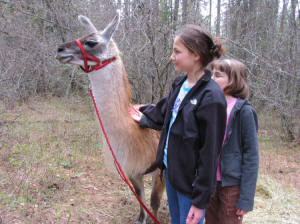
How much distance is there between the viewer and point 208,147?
58.2 inches

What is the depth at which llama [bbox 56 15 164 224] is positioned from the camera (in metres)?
2.29

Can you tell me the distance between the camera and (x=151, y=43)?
512 centimetres

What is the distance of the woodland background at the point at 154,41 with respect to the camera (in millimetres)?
5137

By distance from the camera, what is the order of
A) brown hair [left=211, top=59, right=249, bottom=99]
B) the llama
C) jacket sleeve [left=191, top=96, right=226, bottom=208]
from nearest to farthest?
jacket sleeve [left=191, top=96, right=226, bottom=208] < brown hair [left=211, top=59, right=249, bottom=99] < the llama

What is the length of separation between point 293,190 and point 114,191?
3.24 meters

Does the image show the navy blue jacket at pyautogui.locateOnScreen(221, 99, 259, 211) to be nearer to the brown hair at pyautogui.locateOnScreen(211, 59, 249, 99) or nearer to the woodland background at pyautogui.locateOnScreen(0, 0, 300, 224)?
the brown hair at pyautogui.locateOnScreen(211, 59, 249, 99)

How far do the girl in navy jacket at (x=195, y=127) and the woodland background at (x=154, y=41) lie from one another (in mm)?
3385

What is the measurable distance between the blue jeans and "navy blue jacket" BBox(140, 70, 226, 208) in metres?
0.09

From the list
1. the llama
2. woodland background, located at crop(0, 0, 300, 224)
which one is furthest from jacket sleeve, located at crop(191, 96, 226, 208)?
woodland background, located at crop(0, 0, 300, 224)

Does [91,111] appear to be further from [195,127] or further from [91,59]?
[195,127]

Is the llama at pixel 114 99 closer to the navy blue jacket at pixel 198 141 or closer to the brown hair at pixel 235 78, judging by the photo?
the navy blue jacket at pixel 198 141

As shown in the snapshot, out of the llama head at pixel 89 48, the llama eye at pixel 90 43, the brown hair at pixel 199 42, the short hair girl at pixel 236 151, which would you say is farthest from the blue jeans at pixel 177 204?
the llama eye at pixel 90 43

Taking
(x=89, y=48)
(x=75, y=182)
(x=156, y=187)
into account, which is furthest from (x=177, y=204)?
(x=75, y=182)

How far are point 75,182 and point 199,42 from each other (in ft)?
11.5
